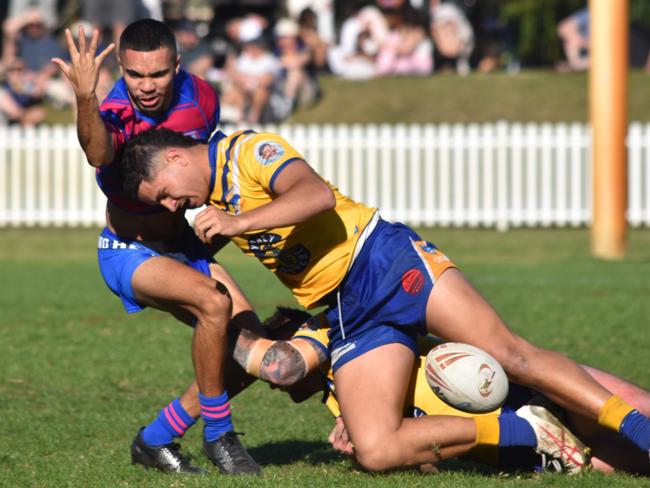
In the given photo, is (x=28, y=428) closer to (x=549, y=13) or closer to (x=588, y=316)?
(x=588, y=316)

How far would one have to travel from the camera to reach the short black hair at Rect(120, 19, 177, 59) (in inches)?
261

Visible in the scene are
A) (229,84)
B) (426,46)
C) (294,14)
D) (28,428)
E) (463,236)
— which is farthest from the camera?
(294,14)

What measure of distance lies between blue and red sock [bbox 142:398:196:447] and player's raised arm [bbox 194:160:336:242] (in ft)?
4.08

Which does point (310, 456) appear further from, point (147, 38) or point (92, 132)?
point (147, 38)

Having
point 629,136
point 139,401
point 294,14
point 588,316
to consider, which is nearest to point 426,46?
point 294,14

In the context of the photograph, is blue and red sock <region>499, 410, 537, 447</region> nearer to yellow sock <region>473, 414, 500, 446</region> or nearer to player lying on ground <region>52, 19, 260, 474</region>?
yellow sock <region>473, 414, 500, 446</region>

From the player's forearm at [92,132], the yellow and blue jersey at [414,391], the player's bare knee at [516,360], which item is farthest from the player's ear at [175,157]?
the player's bare knee at [516,360]

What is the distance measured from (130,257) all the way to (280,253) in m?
0.92

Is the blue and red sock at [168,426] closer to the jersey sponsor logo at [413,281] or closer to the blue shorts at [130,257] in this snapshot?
the blue shorts at [130,257]

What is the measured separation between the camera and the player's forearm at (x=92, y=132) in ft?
20.0

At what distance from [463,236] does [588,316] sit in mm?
7393

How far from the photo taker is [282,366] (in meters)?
6.29

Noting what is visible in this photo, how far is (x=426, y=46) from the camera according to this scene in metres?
25.8

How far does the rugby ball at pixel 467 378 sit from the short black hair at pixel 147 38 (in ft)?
6.92
